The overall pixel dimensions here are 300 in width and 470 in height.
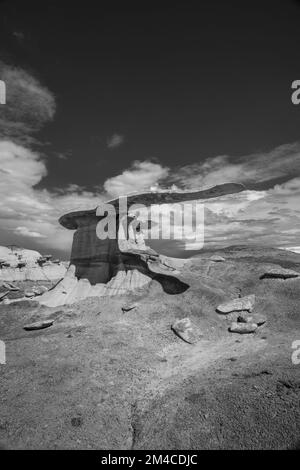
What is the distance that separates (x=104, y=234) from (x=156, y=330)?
8.94m

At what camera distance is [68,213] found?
827 inches

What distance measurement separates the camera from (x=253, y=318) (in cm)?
1392

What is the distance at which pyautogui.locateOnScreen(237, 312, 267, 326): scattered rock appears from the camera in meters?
13.6

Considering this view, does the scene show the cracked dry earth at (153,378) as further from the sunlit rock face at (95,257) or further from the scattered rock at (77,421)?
the sunlit rock face at (95,257)

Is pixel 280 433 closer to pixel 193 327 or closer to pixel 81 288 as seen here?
pixel 193 327

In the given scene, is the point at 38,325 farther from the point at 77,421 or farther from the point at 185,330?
the point at 77,421

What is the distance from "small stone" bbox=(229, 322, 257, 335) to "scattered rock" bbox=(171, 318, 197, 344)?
201cm

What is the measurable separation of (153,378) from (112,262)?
11.0 m

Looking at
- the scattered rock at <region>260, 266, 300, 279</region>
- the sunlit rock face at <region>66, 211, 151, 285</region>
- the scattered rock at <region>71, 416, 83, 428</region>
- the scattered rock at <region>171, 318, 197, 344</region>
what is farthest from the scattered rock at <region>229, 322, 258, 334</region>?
the scattered rock at <region>71, 416, 83, 428</region>

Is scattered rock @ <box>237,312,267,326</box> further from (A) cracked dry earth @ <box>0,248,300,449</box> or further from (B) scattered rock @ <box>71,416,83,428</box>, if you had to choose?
(B) scattered rock @ <box>71,416,83,428</box>

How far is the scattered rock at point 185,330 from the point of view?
1292 centimetres

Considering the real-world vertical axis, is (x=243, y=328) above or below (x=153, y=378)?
above

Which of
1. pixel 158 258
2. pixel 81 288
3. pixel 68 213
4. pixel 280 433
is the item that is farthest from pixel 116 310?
pixel 280 433

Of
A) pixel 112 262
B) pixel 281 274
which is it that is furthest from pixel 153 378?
pixel 281 274
